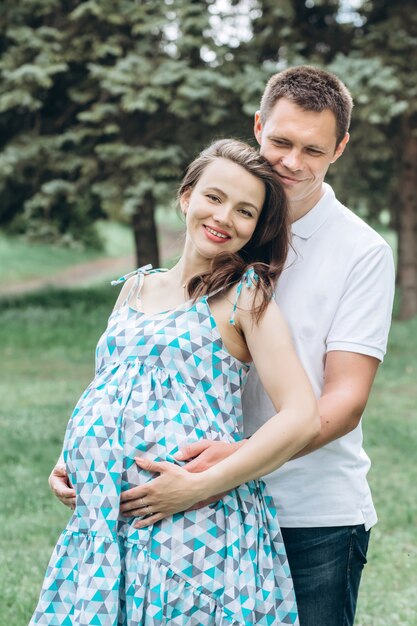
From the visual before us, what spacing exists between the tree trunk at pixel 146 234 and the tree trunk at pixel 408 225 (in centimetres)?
394

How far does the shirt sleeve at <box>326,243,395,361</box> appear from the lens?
8.05ft

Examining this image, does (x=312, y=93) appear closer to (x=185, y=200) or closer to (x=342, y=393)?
(x=185, y=200)

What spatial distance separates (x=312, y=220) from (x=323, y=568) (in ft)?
3.34

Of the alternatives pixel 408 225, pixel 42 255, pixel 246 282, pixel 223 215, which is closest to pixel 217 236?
pixel 223 215

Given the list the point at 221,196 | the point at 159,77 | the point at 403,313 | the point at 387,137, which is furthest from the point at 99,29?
the point at 221,196

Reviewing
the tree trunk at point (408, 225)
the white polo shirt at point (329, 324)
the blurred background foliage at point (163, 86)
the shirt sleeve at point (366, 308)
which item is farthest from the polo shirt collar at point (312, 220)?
the tree trunk at point (408, 225)

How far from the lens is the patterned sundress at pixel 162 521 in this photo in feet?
7.66

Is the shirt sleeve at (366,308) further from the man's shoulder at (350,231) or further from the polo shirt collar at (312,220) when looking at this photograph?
the polo shirt collar at (312,220)

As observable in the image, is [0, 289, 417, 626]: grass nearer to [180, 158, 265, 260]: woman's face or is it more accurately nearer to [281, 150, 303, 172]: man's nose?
[180, 158, 265, 260]: woman's face

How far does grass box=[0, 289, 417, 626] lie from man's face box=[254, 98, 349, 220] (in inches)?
108

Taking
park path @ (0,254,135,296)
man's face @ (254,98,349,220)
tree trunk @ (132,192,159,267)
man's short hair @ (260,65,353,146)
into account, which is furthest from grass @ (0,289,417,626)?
park path @ (0,254,135,296)

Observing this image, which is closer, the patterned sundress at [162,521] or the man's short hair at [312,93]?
the patterned sundress at [162,521]

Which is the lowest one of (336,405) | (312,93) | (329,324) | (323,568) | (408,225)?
(408,225)

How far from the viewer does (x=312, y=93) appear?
104 inches
